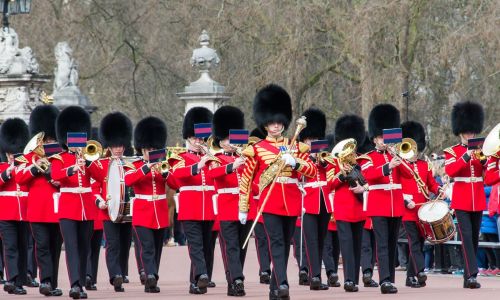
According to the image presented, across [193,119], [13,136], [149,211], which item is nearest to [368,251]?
[193,119]

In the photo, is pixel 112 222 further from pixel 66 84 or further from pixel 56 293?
pixel 66 84

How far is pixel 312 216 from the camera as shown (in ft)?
50.5

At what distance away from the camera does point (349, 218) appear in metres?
15.1

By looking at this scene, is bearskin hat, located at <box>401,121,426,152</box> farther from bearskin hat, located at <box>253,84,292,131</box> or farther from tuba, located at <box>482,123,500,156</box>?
bearskin hat, located at <box>253,84,292,131</box>

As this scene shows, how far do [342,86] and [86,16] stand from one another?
6.05 meters

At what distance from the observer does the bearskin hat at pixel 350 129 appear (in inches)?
634

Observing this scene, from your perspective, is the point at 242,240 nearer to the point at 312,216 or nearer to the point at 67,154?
the point at 312,216

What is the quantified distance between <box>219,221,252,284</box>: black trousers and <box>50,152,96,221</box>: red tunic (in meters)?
1.18

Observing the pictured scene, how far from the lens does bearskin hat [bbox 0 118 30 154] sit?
626 inches

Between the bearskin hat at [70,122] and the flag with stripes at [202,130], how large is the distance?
3.19 ft

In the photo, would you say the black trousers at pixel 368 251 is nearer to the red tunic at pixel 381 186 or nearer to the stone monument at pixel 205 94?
the red tunic at pixel 381 186

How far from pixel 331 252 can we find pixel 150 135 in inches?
78.7

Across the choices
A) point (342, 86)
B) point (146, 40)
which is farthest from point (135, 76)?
point (342, 86)

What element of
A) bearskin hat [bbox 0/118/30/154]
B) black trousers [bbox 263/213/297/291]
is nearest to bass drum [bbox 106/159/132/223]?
bearskin hat [bbox 0/118/30/154]
